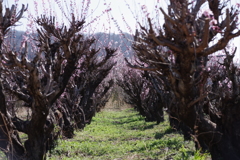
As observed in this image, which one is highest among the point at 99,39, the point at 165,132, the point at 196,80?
the point at 99,39

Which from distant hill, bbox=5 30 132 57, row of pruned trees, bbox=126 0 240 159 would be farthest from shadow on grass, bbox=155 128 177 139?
row of pruned trees, bbox=126 0 240 159

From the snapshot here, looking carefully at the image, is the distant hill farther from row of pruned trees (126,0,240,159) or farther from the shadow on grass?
the shadow on grass

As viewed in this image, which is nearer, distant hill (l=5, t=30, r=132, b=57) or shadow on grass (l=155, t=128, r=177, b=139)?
distant hill (l=5, t=30, r=132, b=57)

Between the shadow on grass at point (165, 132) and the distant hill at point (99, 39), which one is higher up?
the distant hill at point (99, 39)

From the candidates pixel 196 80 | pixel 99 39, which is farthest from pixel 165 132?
pixel 99 39

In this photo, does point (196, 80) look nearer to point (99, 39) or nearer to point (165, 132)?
point (165, 132)

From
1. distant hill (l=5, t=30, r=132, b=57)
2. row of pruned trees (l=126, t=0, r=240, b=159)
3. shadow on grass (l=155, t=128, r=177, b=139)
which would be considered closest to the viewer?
row of pruned trees (l=126, t=0, r=240, b=159)

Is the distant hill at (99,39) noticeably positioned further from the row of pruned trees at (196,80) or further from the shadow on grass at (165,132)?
the shadow on grass at (165,132)

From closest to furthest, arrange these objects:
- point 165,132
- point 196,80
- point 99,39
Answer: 1. point 196,80
2. point 165,132
3. point 99,39

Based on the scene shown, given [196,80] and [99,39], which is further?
[99,39]

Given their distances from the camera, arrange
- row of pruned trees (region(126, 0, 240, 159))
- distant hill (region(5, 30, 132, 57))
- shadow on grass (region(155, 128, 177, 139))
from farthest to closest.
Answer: shadow on grass (region(155, 128, 177, 139))
distant hill (region(5, 30, 132, 57))
row of pruned trees (region(126, 0, 240, 159))

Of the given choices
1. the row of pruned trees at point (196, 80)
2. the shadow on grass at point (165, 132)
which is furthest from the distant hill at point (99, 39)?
the shadow on grass at point (165, 132)

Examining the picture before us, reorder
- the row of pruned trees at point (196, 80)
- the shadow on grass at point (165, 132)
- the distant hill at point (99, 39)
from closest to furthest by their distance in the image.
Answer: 1. the row of pruned trees at point (196, 80)
2. the distant hill at point (99, 39)
3. the shadow on grass at point (165, 132)

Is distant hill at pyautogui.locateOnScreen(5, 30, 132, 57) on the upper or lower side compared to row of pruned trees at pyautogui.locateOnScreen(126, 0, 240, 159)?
upper
